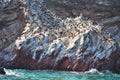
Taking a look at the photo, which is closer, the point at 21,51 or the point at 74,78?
the point at 74,78

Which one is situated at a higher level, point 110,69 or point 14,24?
point 14,24

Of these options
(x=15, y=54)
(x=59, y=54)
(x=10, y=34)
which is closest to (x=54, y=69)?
(x=59, y=54)

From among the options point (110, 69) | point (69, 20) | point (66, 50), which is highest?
point (69, 20)

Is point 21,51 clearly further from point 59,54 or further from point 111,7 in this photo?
point 111,7

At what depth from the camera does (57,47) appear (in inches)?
2579

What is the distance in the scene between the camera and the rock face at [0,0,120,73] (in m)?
64.8

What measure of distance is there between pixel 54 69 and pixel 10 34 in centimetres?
1198

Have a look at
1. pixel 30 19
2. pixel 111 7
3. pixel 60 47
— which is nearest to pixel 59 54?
pixel 60 47

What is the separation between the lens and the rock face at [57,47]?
64.8m

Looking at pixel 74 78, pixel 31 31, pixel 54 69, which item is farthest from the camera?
pixel 31 31

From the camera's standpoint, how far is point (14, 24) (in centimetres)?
7156

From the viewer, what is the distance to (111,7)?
107m

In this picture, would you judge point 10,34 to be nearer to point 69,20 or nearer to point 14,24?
point 14,24

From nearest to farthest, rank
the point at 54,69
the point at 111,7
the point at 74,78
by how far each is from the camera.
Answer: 1. the point at 74,78
2. the point at 54,69
3. the point at 111,7
